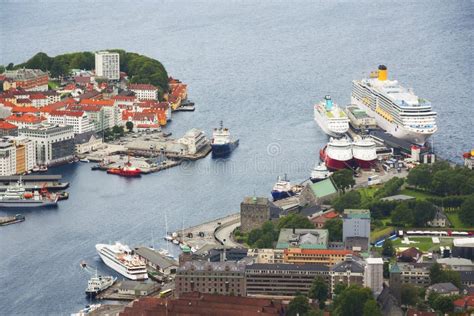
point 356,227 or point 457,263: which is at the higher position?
point 356,227

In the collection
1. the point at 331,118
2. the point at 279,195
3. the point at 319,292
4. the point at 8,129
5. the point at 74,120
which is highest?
the point at 331,118

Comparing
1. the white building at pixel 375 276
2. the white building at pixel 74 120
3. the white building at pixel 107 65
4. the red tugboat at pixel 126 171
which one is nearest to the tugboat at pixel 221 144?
the red tugboat at pixel 126 171

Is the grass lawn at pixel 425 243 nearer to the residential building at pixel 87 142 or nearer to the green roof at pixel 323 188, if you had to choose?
the green roof at pixel 323 188

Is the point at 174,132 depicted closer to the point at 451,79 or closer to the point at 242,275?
the point at 451,79

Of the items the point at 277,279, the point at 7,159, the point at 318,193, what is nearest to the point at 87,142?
the point at 7,159

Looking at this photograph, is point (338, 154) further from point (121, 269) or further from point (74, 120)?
point (121, 269)
